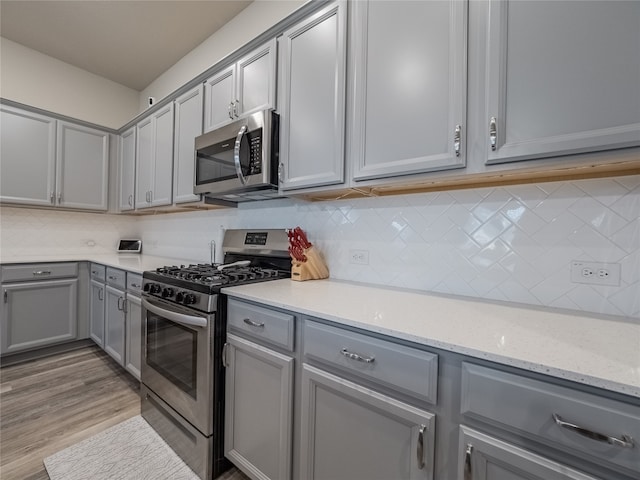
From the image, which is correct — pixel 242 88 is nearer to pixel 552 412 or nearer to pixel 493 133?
pixel 493 133

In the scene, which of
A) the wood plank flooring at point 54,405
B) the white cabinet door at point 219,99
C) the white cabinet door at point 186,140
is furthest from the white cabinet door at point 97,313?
the white cabinet door at point 219,99

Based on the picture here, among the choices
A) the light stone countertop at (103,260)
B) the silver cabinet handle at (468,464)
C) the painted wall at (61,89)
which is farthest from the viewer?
the painted wall at (61,89)

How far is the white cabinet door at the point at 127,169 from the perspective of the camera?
3.05m

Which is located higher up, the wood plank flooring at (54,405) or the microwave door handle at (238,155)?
the microwave door handle at (238,155)

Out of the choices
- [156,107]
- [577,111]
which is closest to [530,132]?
[577,111]

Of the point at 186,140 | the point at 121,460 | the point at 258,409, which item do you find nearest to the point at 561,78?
the point at 258,409

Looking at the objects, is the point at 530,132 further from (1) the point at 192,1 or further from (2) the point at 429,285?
(1) the point at 192,1

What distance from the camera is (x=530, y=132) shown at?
37.0 inches

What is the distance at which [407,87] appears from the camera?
3.92ft

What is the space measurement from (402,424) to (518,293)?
2.47ft

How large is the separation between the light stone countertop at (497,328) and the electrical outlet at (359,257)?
0.29 meters

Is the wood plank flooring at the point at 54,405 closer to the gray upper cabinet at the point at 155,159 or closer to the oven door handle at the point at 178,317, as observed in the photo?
the oven door handle at the point at 178,317

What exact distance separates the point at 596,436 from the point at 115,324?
3049mm

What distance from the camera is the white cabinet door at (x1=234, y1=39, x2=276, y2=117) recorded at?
1.69 meters
